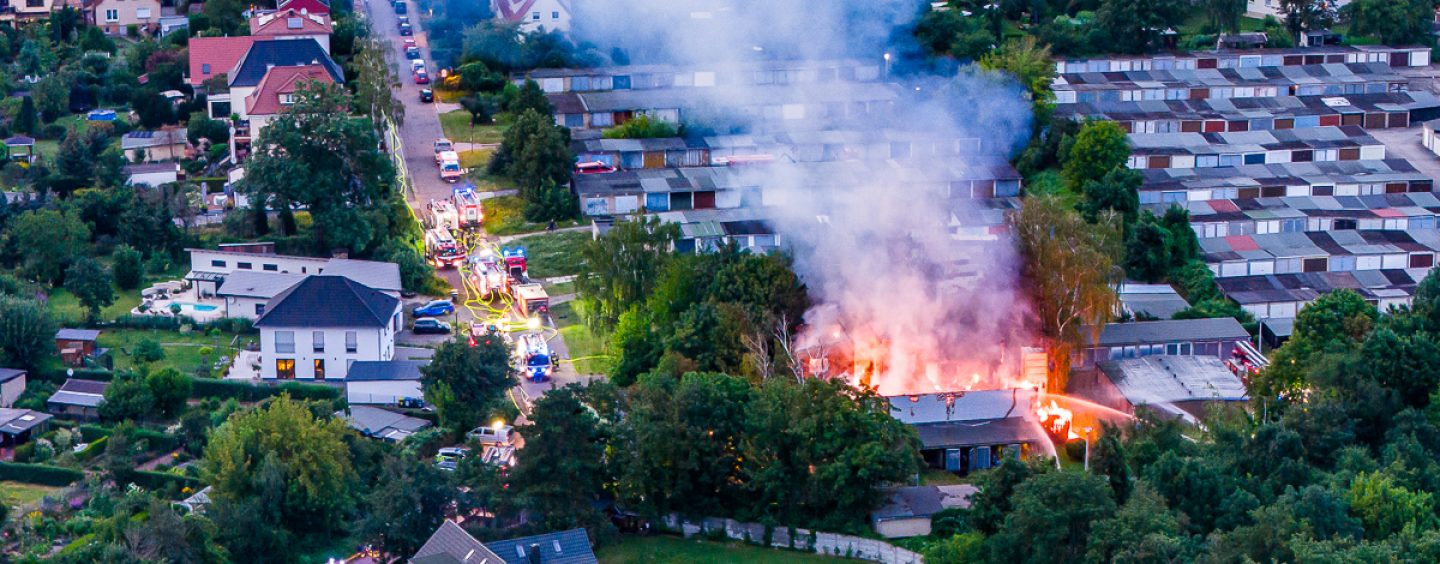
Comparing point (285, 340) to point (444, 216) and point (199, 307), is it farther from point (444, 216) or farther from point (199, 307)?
point (444, 216)

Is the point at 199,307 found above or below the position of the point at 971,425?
below

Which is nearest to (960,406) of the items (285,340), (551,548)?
(551,548)

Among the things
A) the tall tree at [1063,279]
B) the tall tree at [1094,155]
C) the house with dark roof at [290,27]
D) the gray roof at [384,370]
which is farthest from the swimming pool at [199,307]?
the tall tree at [1094,155]

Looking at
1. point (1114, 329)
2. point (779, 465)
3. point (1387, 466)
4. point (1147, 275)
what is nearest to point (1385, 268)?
point (1147, 275)

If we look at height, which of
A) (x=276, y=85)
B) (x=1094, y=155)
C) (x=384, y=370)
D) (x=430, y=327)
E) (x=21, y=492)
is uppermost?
(x=276, y=85)

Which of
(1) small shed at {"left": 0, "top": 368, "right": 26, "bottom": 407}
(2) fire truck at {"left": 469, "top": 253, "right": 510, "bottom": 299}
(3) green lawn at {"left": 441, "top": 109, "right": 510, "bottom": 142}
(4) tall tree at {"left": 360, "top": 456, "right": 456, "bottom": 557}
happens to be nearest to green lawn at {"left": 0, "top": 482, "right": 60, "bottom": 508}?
(1) small shed at {"left": 0, "top": 368, "right": 26, "bottom": 407}

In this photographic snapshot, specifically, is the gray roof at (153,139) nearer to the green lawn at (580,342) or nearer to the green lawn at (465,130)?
the green lawn at (465,130)
